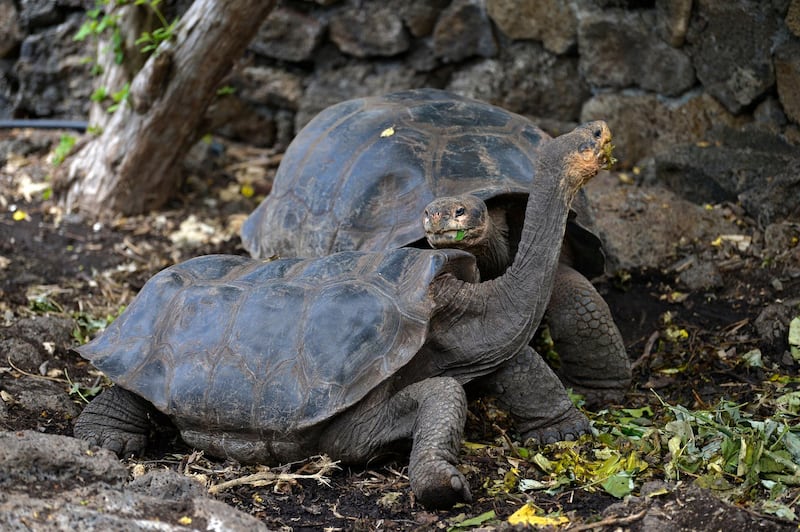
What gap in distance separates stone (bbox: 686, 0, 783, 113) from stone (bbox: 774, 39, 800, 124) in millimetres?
67

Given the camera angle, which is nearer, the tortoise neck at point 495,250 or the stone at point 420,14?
the tortoise neck at point 495,250

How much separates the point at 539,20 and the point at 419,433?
3.74 m

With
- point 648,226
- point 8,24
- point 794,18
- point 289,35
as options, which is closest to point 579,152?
point 648,226

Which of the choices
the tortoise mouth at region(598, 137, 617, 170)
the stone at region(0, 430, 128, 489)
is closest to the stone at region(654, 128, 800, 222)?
the tortoise mouth at region(598, 137, 617, 170)

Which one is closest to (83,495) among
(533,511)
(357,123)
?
(533,511)

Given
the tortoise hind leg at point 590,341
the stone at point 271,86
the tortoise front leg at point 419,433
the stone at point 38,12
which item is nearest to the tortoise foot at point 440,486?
the tortoise front leg at point 419,433

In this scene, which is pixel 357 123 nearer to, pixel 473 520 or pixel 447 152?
pixel 447 152

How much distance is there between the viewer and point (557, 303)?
394cm

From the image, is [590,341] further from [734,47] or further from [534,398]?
[734,47]

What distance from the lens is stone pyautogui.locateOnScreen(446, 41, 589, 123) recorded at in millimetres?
6133

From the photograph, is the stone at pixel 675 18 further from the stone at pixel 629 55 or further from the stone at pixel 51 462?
the stone at pixel 51 462

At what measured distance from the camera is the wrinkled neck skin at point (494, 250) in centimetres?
379

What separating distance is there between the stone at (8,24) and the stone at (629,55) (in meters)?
4.32

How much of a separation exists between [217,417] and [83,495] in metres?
0.71
